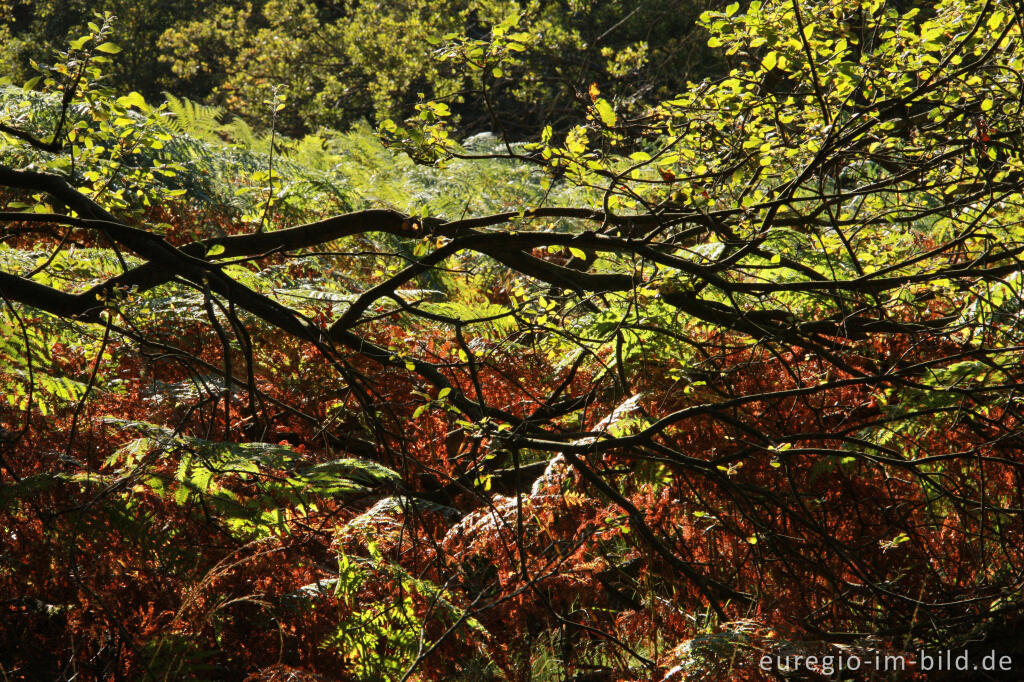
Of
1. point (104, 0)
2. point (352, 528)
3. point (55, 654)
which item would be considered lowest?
point (55, 654)

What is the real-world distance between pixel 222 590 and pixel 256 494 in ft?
1.32

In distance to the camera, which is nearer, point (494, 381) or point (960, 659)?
point (960, 659)

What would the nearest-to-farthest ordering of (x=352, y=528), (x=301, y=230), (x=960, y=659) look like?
(x=301, y=230) → (x=960, y=659) → (x=352, y=528)

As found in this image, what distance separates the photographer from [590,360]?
3510 millimetres

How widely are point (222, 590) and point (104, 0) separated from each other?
47.8 ft

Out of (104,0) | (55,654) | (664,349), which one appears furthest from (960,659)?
(104,0)

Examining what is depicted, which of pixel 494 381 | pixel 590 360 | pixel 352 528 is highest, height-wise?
pixel 494 381

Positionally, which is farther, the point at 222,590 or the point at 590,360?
the point at 590,360

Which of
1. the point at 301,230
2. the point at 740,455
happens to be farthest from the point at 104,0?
the point at 740,455

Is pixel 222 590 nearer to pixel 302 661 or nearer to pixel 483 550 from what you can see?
pixel 302 661

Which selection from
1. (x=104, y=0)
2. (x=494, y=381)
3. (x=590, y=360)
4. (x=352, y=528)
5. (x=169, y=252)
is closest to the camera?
(x=169, y=252)

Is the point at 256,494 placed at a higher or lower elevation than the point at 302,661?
higher

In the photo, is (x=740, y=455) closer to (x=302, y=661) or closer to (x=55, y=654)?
(x=302, y=661)

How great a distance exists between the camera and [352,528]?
10.1ft
